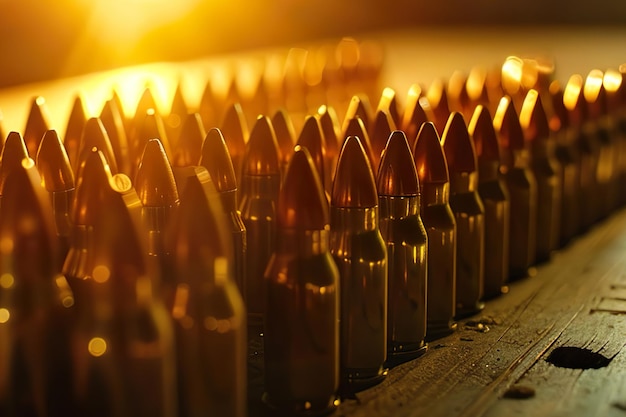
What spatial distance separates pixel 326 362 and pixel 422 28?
935cm

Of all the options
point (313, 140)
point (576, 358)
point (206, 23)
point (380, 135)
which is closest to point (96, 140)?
point (313, 140)

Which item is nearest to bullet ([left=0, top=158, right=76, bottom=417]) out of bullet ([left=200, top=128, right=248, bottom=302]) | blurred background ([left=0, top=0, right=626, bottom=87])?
bullet ([left=200, top=128, right=248, bottom=302])

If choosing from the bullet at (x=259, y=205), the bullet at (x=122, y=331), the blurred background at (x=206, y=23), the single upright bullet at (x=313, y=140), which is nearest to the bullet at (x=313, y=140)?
the single upright bullet at (x=313, y=140)

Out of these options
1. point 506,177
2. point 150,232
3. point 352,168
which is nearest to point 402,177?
point 352,168

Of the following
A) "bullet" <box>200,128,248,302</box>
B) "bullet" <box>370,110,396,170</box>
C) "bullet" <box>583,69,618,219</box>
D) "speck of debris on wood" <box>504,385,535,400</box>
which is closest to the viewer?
"speck of debris on wood" <box>504,385,535,400</box>

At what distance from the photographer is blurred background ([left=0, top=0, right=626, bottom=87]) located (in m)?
5.43

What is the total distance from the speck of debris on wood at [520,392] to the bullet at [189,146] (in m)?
1.15

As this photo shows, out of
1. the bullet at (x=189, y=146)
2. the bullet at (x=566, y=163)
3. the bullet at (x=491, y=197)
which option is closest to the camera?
the bullet at (x=189, y=146)

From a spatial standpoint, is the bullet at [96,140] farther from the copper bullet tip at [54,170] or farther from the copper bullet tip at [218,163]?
the copper bullet tip at [218,163]

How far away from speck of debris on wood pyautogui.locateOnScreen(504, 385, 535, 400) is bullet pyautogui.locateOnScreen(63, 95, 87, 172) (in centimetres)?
163

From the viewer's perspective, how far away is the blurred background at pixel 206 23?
17.8 feet

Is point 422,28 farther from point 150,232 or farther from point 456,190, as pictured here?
point 150,232

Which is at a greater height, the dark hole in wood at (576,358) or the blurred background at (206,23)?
the blurred background at (206,23)

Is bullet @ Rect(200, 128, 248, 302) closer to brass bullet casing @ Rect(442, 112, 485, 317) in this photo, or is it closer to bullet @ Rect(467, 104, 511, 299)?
brass bullet casing @ Rect(442, 112, 485, 317)
